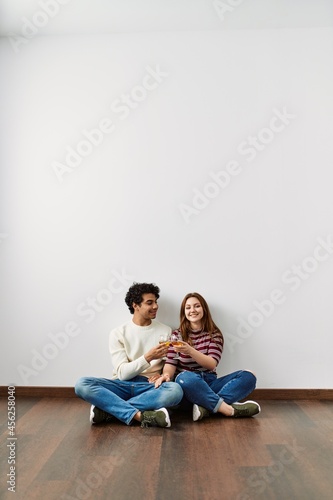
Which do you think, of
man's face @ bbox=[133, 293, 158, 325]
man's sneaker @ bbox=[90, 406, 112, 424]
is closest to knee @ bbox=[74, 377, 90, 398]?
man's sneaker @ bbox=[90, 406, 112, 424]

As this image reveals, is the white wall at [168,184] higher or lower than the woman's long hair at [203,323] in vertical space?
higher

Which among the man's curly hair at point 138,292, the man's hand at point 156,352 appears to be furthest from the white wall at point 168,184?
the man's hand at point 156,352

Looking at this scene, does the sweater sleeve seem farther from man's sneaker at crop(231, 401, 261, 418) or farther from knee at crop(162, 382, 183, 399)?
man's sneaker at crop(231, 401, 261, 418)

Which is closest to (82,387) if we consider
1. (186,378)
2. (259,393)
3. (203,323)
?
(186,378)

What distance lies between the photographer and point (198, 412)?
369 cm

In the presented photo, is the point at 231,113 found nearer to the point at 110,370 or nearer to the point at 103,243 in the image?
the point at 103,243

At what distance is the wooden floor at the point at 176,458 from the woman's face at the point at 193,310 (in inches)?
26.0

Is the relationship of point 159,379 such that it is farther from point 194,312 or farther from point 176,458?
point 176,458

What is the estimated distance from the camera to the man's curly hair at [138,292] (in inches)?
170

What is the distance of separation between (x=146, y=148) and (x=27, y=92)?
3.36 ft

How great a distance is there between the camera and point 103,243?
180 inches

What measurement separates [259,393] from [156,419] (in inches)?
46.0

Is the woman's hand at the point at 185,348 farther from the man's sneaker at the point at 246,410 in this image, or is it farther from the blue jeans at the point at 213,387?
the man's sneaker at the point at 246,410

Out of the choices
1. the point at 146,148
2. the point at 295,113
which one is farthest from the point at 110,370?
the point at 295,113
